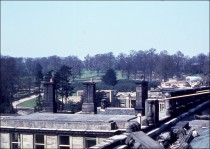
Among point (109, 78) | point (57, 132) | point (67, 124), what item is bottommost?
point (57, 132)

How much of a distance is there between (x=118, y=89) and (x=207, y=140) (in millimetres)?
56128

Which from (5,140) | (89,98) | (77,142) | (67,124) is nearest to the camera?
(77,142)

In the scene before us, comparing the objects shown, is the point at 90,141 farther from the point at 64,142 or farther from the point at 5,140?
the point at 5,140

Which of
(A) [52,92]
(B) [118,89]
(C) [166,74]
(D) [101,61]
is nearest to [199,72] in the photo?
(C) [166,74]

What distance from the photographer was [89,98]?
20906mm

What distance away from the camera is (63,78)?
51688 mm

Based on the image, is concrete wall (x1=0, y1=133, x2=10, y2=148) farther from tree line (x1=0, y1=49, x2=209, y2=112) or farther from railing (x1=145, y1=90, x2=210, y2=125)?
tree line (x1=0, y1=49, x2=209, y2=112)

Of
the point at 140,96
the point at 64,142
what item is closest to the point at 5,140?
the point at 64,142

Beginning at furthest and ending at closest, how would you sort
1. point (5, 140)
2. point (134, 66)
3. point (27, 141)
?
point (134, 66)
point (5, 140)
point (27, 141)

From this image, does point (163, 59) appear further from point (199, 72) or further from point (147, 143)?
point (147, 143)

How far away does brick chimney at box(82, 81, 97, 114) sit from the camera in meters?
20.8

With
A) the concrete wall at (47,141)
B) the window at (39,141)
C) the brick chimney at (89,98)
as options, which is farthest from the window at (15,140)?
the brick chimney at (89,98)

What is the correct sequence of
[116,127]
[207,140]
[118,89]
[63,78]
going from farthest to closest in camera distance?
1. [118,89]
2. [63,78]
3. [116,127]
4. [207,140]

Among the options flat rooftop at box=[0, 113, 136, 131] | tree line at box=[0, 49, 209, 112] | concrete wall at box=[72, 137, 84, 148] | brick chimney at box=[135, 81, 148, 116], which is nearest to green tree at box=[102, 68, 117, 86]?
tree line at box=[0, 49, 209, 112]
